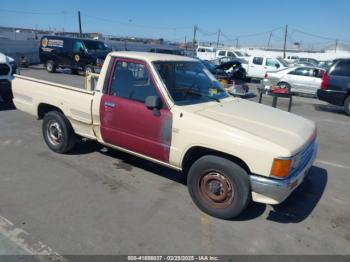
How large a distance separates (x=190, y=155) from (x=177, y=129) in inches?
15.1

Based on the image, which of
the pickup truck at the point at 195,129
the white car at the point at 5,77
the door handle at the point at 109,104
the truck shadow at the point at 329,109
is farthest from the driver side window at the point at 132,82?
the truck shadow at the point at 329,109

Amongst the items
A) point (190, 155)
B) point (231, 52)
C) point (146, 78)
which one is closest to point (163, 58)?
point (146, 78)

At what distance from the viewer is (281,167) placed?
3.31 m

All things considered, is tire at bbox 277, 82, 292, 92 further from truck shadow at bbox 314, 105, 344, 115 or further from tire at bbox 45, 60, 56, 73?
tire at bbox 45, 60, 56, 73

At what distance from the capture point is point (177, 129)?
12.9ft

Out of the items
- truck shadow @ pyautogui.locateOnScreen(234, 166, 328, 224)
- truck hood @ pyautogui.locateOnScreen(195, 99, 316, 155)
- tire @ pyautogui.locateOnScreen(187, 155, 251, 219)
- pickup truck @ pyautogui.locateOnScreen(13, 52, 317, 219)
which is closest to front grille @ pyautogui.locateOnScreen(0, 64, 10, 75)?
pickup truck @ pyautogui.locateOnScreen(13, 52, 317, 219)

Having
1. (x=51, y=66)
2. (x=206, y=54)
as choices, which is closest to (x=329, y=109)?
(x=51, y=66)

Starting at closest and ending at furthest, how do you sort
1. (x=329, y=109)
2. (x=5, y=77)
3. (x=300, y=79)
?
(x=5, y=77) < (x=329, y=109) < (x=300, y=79)

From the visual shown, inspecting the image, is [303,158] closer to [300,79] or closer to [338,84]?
[338,84]

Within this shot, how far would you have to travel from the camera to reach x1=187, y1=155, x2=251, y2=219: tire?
3553 mm

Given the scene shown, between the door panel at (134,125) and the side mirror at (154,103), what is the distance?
0.21 ft

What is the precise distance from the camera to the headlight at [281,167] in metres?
3.29

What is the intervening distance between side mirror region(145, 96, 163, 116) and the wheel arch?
0.64 metres

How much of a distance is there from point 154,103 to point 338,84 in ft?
30.1
